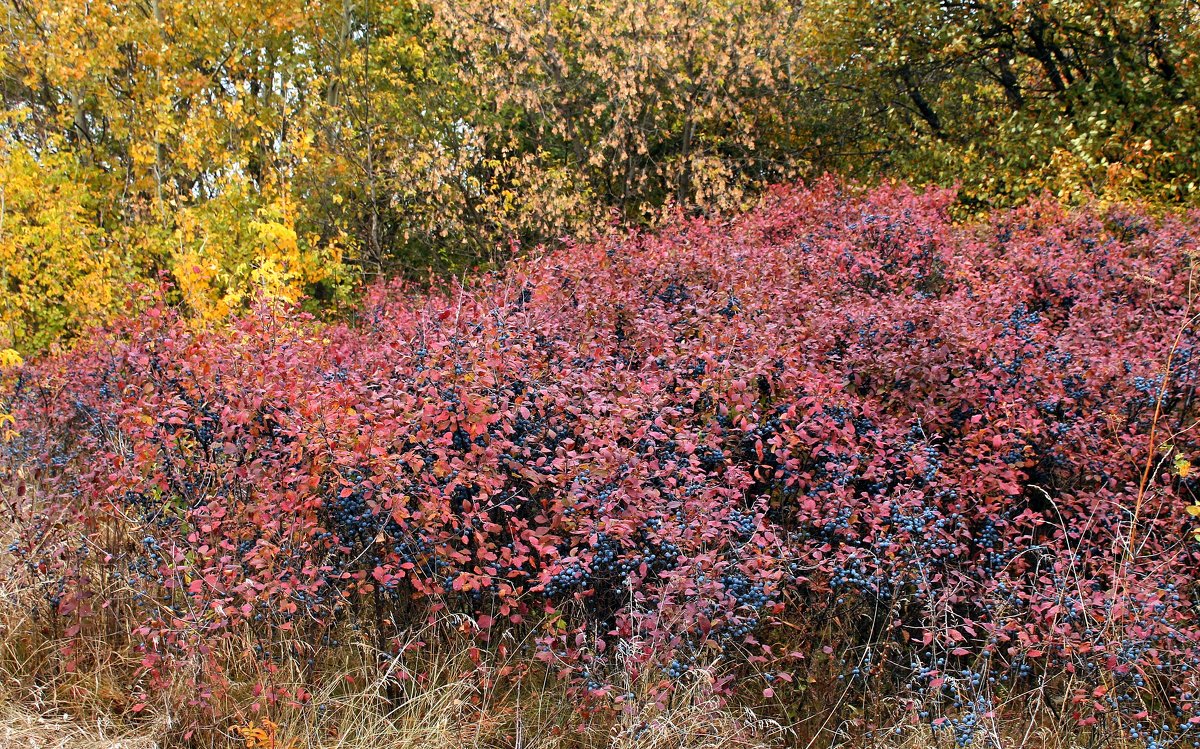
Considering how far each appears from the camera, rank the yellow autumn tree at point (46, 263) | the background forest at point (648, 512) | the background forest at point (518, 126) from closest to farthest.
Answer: the background forest at point (648, 512) < the yellow autumn tree at point (46, 263) < the background forest at point (518, 126)

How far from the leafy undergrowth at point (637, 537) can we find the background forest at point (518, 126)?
3.29 meters

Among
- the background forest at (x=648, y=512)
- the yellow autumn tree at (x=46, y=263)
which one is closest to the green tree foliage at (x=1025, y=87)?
the background forest at (x=648, y=512)

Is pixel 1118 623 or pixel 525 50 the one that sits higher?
pixel 525 50

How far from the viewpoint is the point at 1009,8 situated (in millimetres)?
9188

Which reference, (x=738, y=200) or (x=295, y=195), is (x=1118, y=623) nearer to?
(x=738, y=200)

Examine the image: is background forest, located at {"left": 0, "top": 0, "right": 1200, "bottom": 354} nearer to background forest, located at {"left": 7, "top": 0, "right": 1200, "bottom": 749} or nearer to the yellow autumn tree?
the yellow autumn tree

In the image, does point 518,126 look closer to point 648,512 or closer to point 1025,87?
point 1025,87

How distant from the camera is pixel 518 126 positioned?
504 inches

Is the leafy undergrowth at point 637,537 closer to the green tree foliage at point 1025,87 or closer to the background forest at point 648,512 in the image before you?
the background forest at point 648,512

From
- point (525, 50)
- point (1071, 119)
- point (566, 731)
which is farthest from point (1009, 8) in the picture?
point (566, 731)

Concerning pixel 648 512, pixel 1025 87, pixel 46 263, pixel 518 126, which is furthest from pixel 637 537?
pixel 518 126

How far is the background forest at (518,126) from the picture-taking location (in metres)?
8.36

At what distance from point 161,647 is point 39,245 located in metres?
6.42

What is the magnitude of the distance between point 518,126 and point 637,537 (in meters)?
10.6
